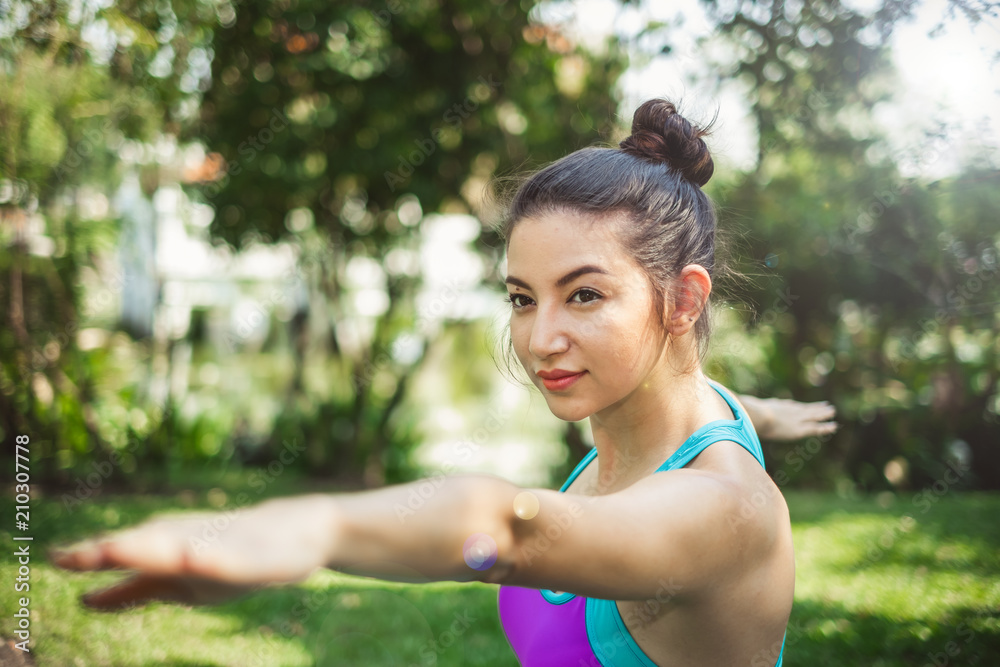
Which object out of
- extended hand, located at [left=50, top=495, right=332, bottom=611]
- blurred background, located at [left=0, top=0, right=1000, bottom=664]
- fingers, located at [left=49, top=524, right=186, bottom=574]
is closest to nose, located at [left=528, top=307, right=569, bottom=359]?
extended hand, located at [left=50, top=495, right=332, bottom=611]

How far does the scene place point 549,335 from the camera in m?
1.42

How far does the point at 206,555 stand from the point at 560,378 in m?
0.90

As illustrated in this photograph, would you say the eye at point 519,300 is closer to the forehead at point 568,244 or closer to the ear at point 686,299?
the forehead at point 568,244

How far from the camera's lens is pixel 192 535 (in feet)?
2.25

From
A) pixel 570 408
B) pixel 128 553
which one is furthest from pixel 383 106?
pixel 128 553

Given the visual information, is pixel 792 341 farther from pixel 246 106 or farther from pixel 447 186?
pixel 246 106

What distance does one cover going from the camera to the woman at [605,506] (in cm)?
73

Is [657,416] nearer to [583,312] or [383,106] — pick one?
[583,312]

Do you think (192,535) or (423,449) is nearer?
(192,535)

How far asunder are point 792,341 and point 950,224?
3683 mm

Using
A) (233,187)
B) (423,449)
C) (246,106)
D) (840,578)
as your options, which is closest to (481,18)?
(246,106)

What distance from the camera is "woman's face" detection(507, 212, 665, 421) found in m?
1.41

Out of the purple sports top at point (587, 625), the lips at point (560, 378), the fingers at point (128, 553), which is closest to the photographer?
the fingers at point (128, 553)

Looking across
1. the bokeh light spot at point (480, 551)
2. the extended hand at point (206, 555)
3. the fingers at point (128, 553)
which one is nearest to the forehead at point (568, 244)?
the bokeh light spot at point (480, 551)
